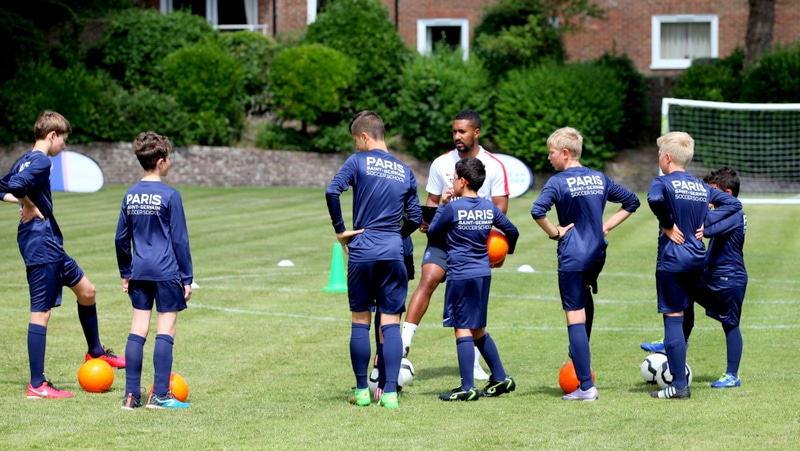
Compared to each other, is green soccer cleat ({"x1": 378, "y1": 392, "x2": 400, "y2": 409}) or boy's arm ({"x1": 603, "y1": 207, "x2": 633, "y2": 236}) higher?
boy's arm ({"x1": 603, "y1": 207, "x2": 633, "y2": 236})

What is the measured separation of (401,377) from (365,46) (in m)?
31.7

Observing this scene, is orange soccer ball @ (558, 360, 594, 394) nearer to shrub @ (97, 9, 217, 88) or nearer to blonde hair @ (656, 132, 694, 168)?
blonde hair @ (656, 132, 694, 168)

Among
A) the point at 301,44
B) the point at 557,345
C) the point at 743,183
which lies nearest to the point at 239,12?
the point at 301,44

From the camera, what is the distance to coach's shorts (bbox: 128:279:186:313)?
8492 millimetres

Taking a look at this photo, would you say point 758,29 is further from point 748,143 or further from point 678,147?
point 678,147

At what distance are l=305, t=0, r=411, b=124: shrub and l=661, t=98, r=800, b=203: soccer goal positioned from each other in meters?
9.56

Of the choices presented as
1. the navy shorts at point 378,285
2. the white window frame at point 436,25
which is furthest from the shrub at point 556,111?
the navy shorts at point 378,285

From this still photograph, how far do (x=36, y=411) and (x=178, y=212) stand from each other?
1.70m

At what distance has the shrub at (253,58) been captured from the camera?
41062 millimetres

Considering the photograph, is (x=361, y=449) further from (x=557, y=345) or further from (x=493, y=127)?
(x=493, y=127)

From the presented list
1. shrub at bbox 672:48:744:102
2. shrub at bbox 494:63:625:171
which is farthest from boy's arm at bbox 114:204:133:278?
shrub at bbox 672:48:744:102

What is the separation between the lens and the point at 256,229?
23.9 metres

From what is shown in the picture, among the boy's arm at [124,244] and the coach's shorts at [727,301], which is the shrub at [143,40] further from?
the coach's shorts at [727,301]

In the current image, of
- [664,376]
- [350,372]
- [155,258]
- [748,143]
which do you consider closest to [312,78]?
[748,143]
